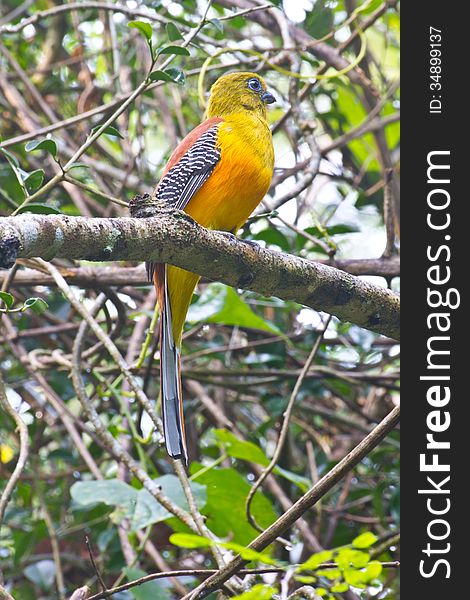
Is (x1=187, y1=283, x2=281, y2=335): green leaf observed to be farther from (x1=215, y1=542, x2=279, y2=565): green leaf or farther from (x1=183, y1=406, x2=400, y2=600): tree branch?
(x1=215, y1=542, x2=279, y2=565): green leaf

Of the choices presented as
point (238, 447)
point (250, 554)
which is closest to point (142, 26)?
point (238, 447)

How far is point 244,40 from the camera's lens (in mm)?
4316

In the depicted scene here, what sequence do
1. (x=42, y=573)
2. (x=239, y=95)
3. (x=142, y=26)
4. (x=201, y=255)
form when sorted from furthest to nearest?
(x=239, y=95)
(x=42, y=573)
(x=142, y=26)
(x=201, y=255)

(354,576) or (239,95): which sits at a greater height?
(239,95)

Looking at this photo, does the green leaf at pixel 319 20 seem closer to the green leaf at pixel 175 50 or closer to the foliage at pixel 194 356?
the foliage at pixel 194 356

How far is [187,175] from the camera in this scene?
9.21ft

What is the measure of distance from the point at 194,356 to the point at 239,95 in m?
1.08

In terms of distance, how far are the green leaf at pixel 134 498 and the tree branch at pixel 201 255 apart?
74 centimetres

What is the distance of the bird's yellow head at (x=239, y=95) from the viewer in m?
3.35

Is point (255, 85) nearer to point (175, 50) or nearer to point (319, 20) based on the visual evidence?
point (319, 20)

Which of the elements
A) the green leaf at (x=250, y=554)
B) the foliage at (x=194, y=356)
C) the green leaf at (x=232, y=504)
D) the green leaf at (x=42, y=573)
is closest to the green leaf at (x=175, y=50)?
the foliage at (x=194, y=356)

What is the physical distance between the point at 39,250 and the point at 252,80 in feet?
6.76

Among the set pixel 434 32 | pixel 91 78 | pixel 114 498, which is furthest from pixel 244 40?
pixel 114 498

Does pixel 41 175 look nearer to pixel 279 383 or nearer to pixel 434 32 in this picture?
pixel 434 32
